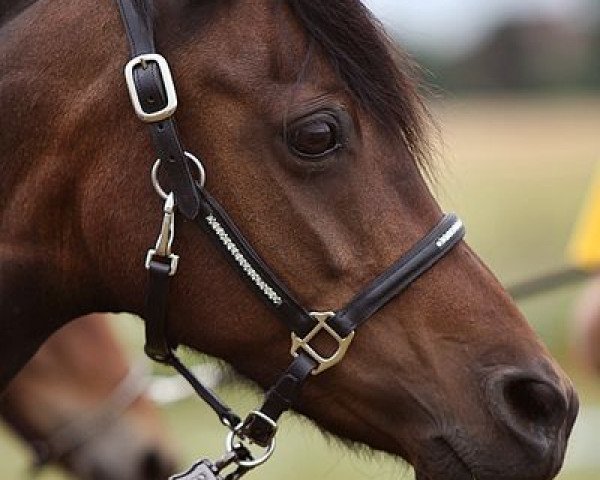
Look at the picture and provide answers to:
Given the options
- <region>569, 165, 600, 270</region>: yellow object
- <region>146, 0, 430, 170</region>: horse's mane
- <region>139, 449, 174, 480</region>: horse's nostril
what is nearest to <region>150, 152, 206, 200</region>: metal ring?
<region>146, 0, 430, 170</region>: horse's mane

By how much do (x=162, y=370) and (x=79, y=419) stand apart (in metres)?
3.12

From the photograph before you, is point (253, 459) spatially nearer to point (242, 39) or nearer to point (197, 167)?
point (197, 167)

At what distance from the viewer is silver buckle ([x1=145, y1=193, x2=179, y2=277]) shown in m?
2.89

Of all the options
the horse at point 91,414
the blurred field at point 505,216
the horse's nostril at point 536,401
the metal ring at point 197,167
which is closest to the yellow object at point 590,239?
the blurred field at point 505,216

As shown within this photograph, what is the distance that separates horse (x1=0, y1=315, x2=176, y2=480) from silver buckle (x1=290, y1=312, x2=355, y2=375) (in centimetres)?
218

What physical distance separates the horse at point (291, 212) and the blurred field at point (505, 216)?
0.82ft

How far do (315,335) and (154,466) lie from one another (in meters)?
2.34

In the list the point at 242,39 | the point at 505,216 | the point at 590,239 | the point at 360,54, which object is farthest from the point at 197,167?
the point at 505,216

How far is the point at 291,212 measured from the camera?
288 centimetres

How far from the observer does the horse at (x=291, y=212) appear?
2.86 metres

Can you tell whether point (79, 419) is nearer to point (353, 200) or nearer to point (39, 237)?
point (39, 237)

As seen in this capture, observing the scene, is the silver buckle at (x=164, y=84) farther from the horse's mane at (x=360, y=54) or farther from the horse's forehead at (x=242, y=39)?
the horse's mane at (x=360, y=54)

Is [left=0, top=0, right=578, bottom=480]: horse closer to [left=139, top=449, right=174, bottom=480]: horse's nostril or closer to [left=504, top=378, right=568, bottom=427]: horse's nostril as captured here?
[left=504, top=378, right=568, bottom=427]: horse's nostril

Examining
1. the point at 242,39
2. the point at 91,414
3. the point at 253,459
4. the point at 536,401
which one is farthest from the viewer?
the point at 91,414
